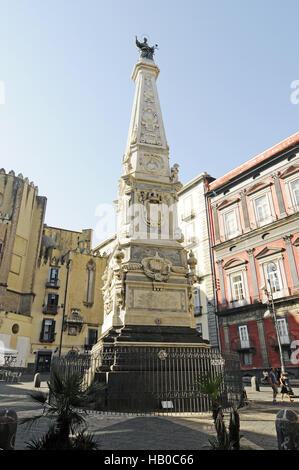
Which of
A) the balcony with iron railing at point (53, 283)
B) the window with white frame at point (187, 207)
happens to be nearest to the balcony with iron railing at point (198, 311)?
the window with white frame at point (187, 207)

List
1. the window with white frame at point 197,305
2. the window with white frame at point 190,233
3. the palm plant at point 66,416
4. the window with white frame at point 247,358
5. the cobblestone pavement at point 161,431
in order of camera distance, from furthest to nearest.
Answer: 1. the window with white frame at point 190,233
2. the window with white frame at point 197,305
3. the window with white frame at point 247,358
4. the cobblestone pavement at point 161,431
5. the palm plant at point 66,416

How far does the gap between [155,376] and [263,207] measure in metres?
20.5

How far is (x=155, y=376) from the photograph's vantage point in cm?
Answer: 918

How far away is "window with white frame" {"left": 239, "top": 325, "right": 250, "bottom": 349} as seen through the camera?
23.7 m

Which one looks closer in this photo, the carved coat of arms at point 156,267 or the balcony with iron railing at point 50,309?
the carved coat of arms at point 156,267

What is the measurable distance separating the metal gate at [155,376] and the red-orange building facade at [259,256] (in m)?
13.9

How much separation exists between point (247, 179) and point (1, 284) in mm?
24737

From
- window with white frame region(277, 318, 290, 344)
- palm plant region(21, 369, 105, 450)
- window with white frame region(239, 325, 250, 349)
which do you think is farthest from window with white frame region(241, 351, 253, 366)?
A: palm plant region(21, 369, 105, 450)

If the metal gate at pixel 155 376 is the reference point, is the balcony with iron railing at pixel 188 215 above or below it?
above

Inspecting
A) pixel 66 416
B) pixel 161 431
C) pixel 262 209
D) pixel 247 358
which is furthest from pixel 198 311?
pixel 66 416

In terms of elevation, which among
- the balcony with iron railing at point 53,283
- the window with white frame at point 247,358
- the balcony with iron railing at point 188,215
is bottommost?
the window with white frame at point 247,358

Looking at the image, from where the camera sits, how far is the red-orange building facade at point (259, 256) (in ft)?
73.3

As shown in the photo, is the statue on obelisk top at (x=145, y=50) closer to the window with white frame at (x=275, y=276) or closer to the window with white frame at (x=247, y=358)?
the window with white frame at (x=275, y=276)
